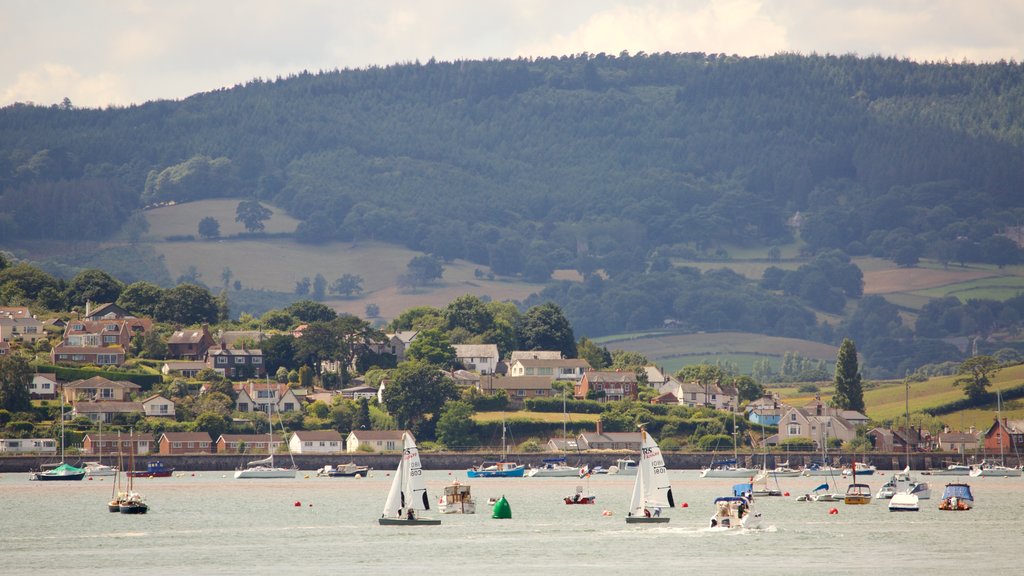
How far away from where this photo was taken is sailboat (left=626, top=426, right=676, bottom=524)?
8762 cm

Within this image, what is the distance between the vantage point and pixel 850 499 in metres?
119

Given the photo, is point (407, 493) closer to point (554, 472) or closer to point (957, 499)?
point (957, 499)

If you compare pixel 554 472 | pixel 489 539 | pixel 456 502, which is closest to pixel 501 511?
pixel 456 502

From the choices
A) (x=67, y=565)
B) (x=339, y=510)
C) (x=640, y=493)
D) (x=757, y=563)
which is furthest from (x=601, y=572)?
(x=339, y=510)

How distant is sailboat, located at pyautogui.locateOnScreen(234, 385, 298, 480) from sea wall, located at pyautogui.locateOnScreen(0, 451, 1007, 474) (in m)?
2.37

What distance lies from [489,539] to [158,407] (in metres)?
101

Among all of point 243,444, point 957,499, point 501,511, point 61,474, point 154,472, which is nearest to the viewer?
point 501,511

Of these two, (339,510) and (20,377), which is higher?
(20,377)

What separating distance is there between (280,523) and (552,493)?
38.8 metres

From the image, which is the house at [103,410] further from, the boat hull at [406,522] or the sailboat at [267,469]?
the boat hull at [406,522]

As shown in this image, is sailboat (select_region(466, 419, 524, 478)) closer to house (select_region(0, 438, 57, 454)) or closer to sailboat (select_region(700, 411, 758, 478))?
sailboat (select_region(700, 411, 758, 478))

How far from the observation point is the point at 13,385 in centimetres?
17762

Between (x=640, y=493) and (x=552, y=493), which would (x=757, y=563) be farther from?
(x=552, y=493)

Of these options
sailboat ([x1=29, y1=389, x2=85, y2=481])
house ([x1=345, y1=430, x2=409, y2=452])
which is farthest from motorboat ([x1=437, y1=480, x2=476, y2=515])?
house ([x1=345, y1=430, x2=409, y2=452])
